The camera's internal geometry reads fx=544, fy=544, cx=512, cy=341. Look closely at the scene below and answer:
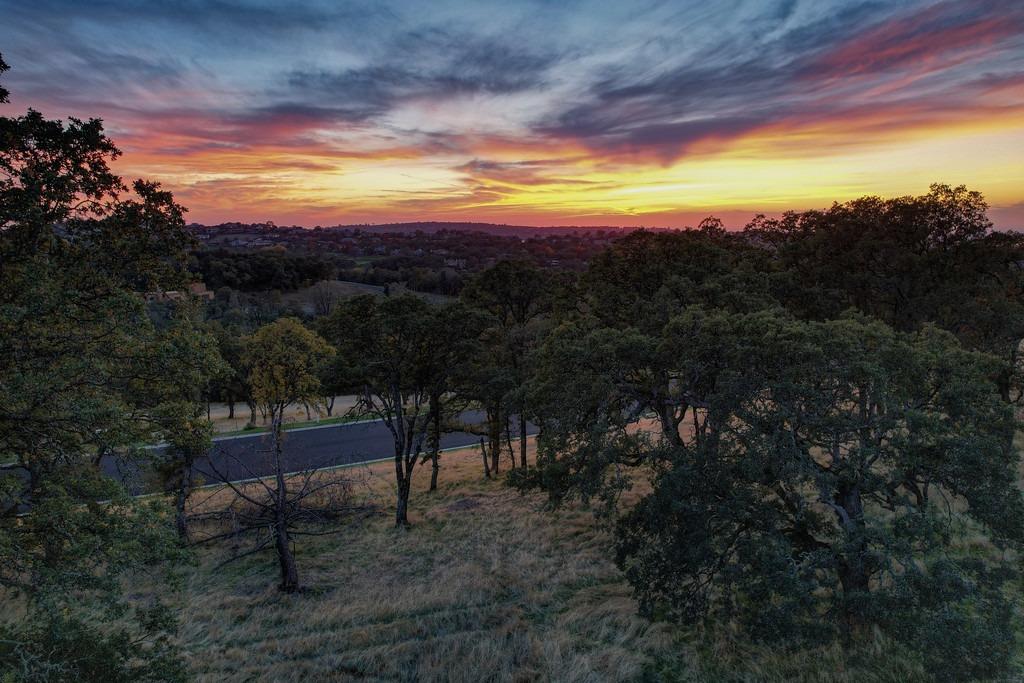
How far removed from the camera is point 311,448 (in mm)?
31719

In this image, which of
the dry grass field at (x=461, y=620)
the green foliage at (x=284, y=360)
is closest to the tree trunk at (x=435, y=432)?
the dry grass field at (x=461, y=620)

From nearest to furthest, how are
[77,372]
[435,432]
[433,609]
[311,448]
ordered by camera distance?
[77,372] → [433,609] → [435,432] → [311,448]

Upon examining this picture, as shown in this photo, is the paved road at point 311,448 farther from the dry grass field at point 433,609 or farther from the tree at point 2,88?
the tree at point 2,88

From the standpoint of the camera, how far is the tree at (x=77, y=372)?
7.00 m

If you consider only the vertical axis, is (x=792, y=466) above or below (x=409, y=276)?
above

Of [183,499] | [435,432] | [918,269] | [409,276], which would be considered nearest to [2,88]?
[183,499]

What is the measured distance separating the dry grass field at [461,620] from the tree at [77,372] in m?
3.92

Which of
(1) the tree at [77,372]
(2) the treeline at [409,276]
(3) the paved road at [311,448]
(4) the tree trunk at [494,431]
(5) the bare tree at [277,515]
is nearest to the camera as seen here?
(1) the tree at [77,372]

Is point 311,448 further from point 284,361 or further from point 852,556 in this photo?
point 852,556

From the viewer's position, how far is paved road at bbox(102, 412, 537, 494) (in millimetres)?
27359

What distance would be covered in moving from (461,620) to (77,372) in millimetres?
8992

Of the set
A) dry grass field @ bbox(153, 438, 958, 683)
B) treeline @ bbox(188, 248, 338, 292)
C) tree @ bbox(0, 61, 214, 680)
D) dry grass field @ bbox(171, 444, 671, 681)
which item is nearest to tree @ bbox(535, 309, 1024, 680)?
dry grass field @ bbox(153, 438, 958, 683)

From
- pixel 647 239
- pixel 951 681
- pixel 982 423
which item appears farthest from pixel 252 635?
pixel 647 239

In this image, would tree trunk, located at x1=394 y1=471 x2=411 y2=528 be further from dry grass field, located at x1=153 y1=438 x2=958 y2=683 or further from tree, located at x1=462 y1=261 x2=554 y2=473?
tree, located at x1=462 y1=261 x2=554 y2=473
